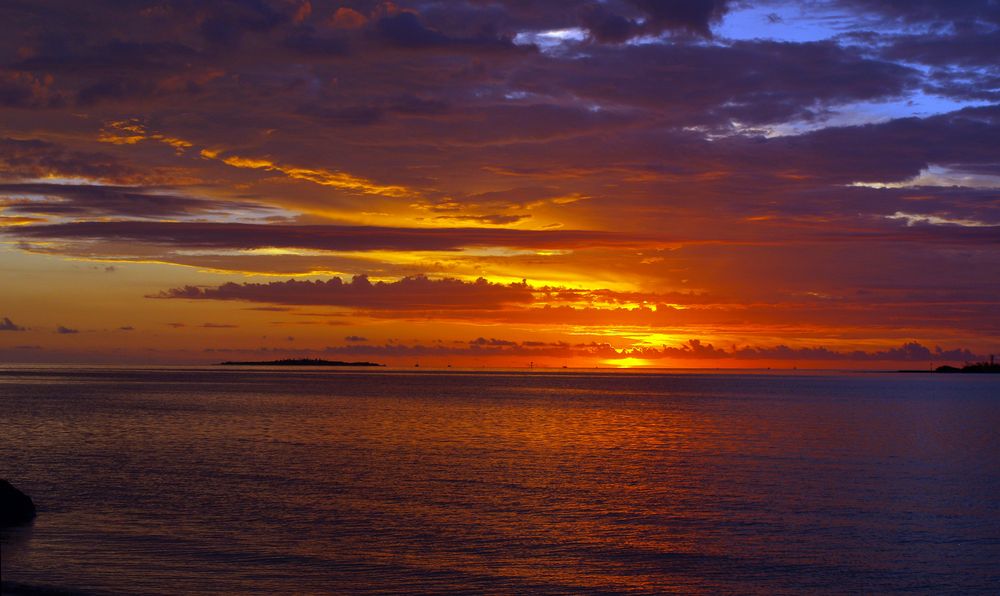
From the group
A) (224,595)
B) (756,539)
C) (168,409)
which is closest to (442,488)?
(756,539)

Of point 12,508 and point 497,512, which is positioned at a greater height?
point 12,508

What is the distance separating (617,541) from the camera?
90.2ft

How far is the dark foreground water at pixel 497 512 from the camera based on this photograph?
76.1 ft

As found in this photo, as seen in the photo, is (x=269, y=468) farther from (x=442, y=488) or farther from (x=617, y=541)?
(x=617, y=541)

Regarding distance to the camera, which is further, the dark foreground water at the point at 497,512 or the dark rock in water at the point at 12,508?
the dark rock in water at the point at 12,508

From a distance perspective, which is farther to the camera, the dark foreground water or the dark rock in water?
the dark rock in water

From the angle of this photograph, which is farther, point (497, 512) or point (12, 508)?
point (497, 512)

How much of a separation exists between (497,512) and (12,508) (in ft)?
51.0

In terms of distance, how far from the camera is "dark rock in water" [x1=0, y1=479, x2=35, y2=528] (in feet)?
92.0

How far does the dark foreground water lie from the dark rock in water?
82 centimetres

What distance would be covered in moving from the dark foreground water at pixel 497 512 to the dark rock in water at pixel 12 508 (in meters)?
0.82

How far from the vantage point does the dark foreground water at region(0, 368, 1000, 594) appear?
2319 centimetres

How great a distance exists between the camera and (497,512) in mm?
31531

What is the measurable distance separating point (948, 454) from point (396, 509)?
1427 inches
